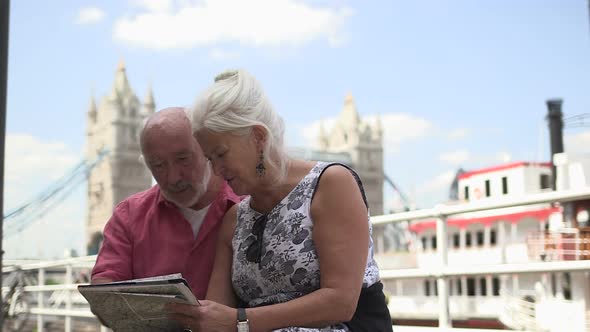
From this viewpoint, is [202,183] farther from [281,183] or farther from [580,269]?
[580,269]

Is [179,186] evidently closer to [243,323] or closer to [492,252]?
[243,323]

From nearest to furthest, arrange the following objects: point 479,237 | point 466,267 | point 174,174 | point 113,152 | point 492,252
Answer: point 174,174, point 466,267, point 492,252, point 479,237, point 113,152

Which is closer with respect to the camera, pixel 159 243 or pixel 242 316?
pixel 242 316

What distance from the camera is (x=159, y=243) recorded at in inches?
68.1

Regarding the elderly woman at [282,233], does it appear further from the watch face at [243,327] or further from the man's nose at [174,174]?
the man's nose at [174,174]

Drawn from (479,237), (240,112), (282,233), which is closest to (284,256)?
(282,233)

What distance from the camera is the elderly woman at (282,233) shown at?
1390mm

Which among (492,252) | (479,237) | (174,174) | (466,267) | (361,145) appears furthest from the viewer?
(361,145)

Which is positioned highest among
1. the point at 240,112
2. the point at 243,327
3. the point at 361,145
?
the point at 361,145

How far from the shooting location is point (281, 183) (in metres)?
1.48

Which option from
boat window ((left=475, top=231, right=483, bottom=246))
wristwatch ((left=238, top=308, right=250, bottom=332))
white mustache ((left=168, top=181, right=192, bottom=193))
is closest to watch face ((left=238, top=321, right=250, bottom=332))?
wristwatch ((left=238, top=308, right=250, bottom=332))

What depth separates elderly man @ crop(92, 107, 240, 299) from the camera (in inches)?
65.7

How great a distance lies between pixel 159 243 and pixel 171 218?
0.06 m

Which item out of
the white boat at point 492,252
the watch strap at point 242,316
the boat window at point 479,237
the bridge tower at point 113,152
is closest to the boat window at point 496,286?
the white boat at point 492,252
